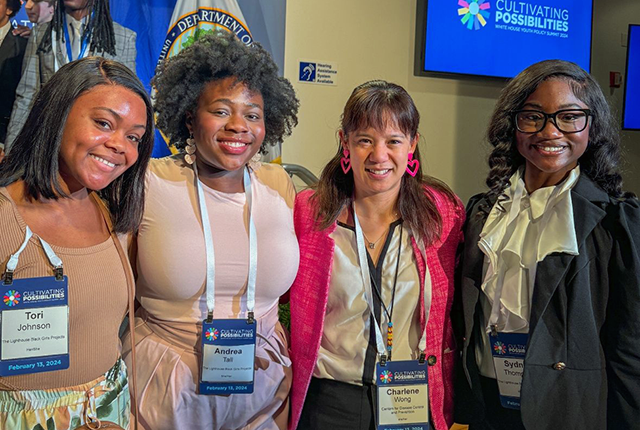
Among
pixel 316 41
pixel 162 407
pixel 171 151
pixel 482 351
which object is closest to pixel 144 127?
pixel 162 407

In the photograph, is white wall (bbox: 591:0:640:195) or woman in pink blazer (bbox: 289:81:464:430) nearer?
woman in pink blazer (bbox: 289:81:464:430)

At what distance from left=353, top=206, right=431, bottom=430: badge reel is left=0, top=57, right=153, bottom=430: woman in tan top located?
81 cm

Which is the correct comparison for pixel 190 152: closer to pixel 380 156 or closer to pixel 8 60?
pixel 380 156

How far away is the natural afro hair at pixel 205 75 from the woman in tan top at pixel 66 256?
0.44 meters

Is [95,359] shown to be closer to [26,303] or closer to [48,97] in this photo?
[26,303]

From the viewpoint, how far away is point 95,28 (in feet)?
11.9

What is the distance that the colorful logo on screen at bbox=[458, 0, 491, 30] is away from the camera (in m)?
4.55

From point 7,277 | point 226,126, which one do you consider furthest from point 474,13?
point 7,277

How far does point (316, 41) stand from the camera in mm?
4273

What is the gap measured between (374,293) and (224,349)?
0.54m

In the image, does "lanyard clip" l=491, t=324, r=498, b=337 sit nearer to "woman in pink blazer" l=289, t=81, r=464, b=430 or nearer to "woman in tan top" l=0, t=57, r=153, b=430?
"woman in pink blazer" l=289, t=81, r=464, b=430

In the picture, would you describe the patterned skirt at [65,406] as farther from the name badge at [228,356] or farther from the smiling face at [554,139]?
the smiling face at [554,139]

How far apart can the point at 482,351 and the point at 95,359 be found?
4.06 ft

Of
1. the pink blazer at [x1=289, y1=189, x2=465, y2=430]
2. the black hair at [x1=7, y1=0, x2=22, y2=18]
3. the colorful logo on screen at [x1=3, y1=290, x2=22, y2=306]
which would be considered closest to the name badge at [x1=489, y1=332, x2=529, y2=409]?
the pink blazer at [x1=289, y1=189, x2=465, y2=430]
